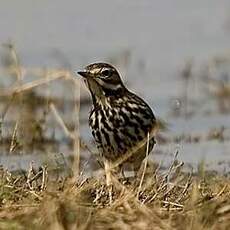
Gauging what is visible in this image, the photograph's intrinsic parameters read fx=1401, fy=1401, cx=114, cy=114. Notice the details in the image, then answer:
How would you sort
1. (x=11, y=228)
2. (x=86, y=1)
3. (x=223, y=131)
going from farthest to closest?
(x=86, y=1) → (x=223, y=131) → (x=11, y=228)

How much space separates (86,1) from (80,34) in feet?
7.50

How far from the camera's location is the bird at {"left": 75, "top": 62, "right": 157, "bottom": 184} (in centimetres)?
1052

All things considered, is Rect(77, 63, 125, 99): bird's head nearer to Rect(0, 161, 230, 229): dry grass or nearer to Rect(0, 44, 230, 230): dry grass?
Rect(0, 44, 230, 230): dry grass

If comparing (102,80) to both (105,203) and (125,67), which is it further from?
(125,67)

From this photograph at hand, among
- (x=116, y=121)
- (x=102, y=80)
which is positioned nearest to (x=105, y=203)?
(x=116, y=121)

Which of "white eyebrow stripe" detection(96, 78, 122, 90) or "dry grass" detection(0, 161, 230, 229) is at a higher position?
"white eyebrow stripe" detection(96, 78, 122, 90)

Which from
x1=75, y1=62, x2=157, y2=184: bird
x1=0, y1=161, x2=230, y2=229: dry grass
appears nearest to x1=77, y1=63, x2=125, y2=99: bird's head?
x1=75, y1=62, x2=157, y2=184: bird

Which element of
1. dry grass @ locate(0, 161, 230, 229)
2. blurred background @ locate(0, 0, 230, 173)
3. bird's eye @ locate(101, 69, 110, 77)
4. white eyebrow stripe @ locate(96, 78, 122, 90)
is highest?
bird's eye @ locate(101, 69, 110, 77)

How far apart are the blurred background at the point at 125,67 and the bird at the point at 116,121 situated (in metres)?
0.62

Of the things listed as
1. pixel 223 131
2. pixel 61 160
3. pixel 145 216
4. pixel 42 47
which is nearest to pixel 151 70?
pixel 42 47

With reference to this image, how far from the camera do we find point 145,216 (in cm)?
819

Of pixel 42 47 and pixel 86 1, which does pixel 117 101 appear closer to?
pixel 42 47

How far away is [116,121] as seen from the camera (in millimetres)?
10609

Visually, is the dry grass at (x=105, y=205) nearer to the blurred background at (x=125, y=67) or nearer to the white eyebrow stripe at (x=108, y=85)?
the white eyebrow stripe at (x=108, y=85)
